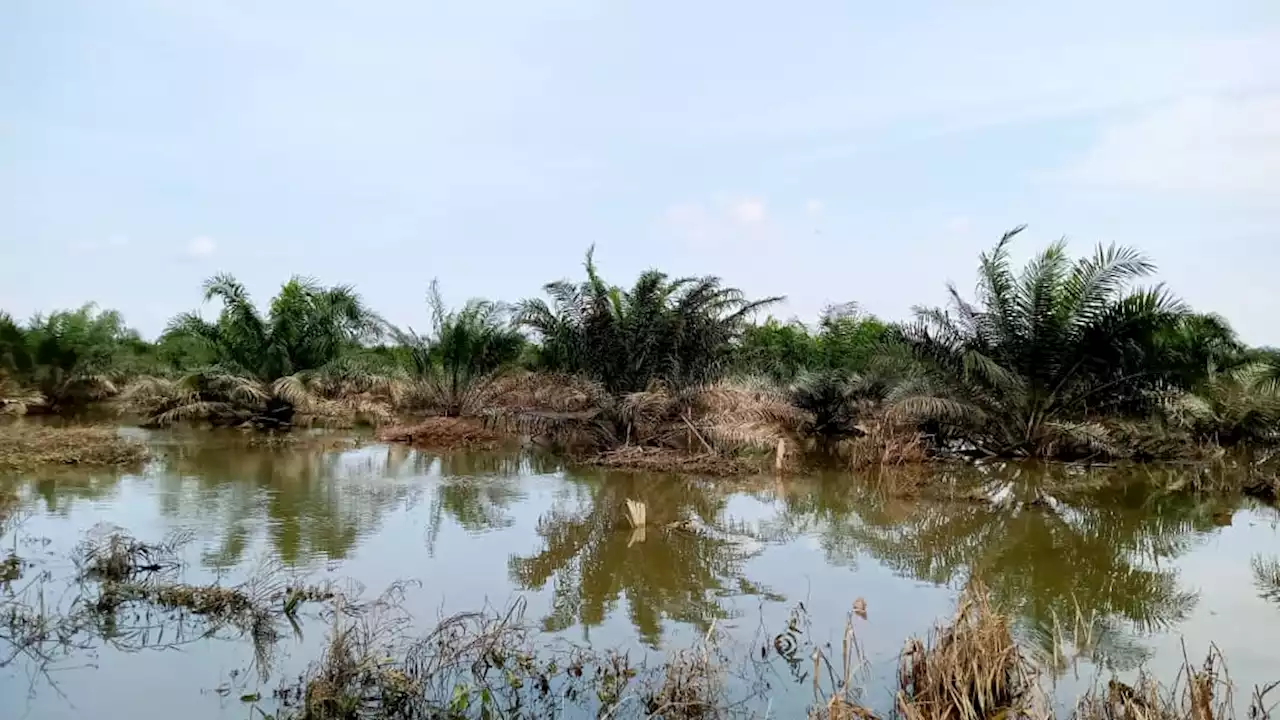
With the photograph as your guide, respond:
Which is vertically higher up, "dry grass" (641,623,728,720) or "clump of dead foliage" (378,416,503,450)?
"clump of dead foliage" (378,416,503,450)

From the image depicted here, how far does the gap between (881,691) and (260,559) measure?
547 centimetres

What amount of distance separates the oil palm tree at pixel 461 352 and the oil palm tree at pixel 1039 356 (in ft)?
31.6

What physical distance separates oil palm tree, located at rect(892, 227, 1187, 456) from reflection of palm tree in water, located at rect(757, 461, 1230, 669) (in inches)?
106

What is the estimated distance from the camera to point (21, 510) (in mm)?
9805

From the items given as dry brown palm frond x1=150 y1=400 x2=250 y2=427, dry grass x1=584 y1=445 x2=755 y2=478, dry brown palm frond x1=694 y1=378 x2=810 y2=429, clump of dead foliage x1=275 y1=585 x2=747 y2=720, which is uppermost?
dry brown palm frond x1=694 y1=378 x2=810 y2=429

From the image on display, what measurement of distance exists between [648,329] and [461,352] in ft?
20.3

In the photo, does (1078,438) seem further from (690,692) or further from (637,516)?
(690,692)

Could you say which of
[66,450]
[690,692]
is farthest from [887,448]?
[66,450]

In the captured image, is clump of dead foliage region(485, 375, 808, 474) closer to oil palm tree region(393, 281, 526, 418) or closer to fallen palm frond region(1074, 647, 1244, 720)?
oil palm tree region(393, 281, 526, 418)

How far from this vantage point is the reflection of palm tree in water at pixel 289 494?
879 centimetres

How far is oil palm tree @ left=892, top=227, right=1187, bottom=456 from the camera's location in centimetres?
1573

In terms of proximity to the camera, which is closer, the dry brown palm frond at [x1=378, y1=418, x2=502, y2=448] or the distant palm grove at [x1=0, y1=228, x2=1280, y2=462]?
the distant palm grove at [x1=0, y1=228, x2=1280, y2=462]

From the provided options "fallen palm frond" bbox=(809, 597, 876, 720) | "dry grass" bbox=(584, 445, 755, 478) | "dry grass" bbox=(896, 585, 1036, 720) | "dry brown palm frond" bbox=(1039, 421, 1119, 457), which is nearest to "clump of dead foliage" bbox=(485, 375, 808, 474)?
"dry grass" bbox=(584, 445, 755, 478)

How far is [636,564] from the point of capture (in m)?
8.38
